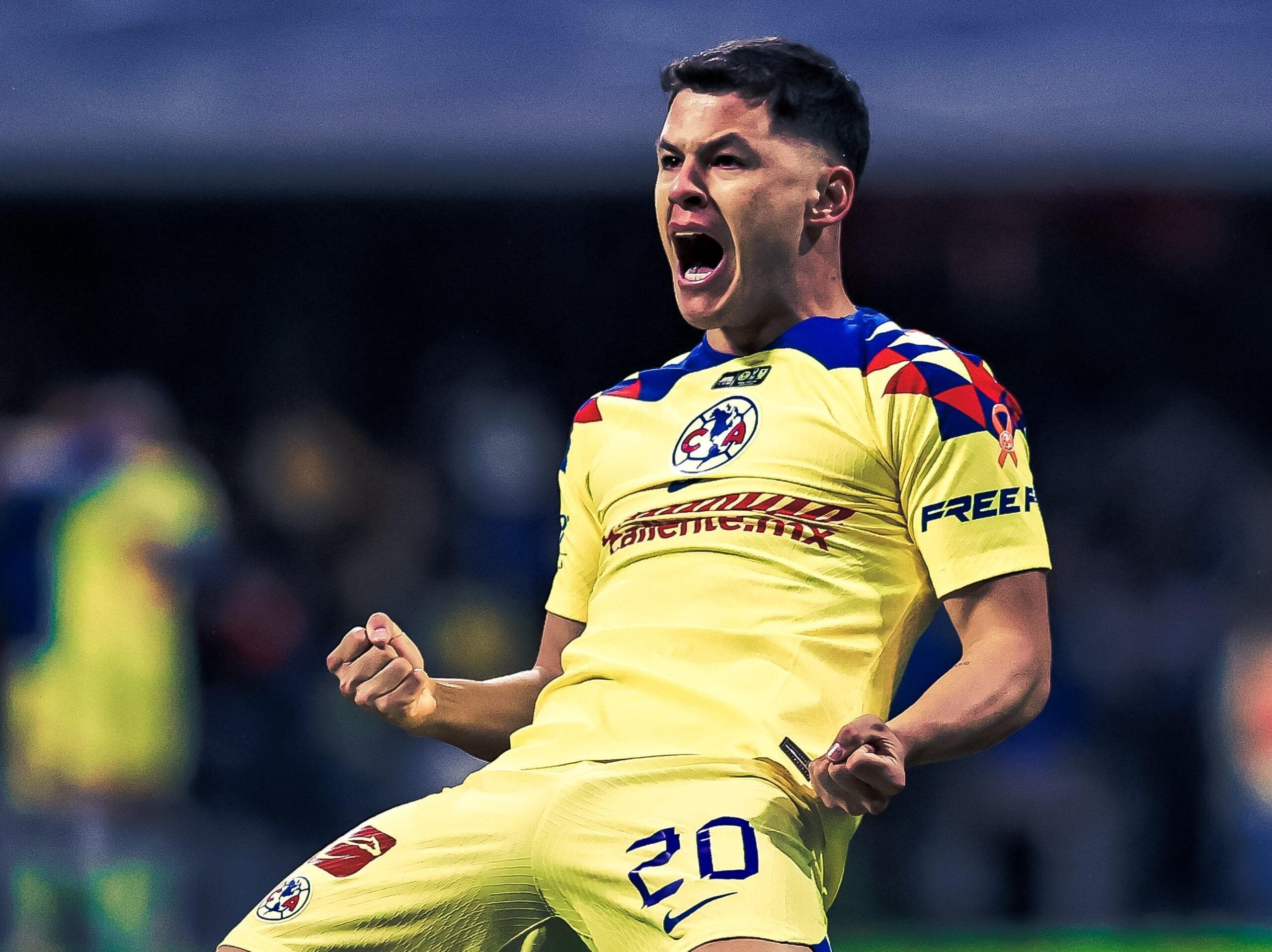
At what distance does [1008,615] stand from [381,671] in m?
0.86

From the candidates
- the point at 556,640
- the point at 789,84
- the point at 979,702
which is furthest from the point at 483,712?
the point at 789,84

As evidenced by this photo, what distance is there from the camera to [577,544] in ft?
9.22

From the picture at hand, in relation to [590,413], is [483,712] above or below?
below

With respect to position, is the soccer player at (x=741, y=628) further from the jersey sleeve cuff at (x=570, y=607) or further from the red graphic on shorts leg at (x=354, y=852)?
the jersey sleeve cuff at (x=570, y=607)

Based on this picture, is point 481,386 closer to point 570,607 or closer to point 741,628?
point 570,607

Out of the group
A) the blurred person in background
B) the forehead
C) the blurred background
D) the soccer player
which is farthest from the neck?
the blurred person in background

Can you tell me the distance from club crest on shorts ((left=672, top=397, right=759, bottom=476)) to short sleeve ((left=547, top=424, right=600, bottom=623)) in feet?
0.75

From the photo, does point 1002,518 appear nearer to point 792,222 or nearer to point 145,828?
point 792,222

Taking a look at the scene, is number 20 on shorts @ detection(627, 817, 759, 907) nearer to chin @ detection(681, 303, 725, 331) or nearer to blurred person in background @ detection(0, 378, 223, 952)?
chin @ detection(681, 303, 725, 331)

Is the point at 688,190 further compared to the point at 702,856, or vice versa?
the point at 688,190

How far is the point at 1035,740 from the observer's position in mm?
6941

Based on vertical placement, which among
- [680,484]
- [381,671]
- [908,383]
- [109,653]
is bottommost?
[109,653]

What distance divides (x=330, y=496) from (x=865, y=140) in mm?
5129

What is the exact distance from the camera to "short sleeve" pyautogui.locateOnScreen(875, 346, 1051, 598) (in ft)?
7.78
